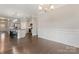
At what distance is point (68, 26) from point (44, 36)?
0.42 metres

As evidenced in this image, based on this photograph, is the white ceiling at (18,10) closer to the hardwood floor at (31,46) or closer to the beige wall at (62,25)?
the beige wall at (62,25)

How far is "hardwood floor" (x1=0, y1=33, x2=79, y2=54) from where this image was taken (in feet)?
5.76

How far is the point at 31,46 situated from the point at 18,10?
614 mm

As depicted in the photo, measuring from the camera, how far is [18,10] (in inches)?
69.8

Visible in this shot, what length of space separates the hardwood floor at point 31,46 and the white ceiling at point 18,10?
0.34m

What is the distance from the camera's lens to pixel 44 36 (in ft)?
5.92

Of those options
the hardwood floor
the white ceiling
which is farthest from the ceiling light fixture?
the hardwood floor

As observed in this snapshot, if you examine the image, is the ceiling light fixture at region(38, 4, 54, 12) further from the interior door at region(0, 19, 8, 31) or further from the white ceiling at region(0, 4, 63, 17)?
the interior door at region(0, 19, 8, 31)

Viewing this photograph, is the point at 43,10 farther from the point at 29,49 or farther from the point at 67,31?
the point at 29,49

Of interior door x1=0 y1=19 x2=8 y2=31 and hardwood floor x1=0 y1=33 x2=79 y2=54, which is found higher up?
Answer: interior door x1=0 y1=19 x2=8 y2=31

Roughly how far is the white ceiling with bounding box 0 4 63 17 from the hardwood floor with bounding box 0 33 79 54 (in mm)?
337

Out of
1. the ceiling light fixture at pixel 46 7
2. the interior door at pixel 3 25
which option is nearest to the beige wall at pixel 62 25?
the ceiling light fixture at pixel 46 7

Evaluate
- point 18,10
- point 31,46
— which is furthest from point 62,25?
point 18,10
